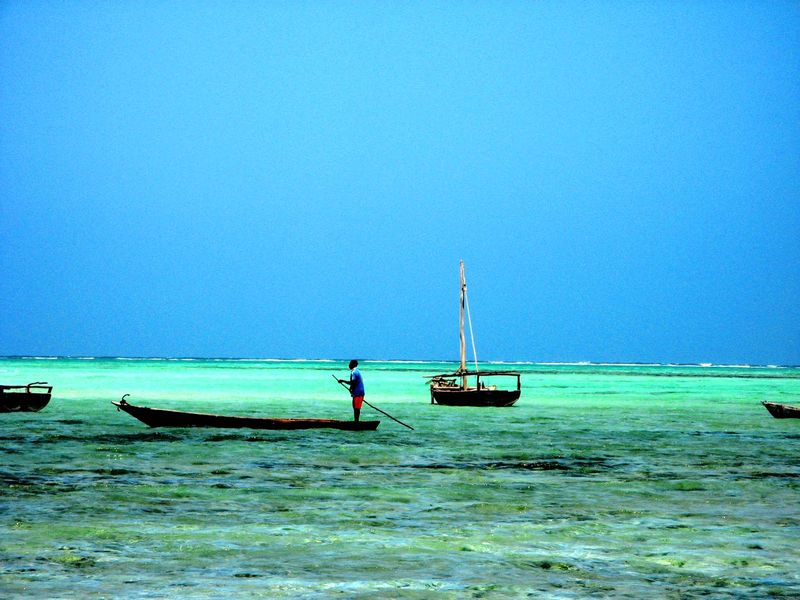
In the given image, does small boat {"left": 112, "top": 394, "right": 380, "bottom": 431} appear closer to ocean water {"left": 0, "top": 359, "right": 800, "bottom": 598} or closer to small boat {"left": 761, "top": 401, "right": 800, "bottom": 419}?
ocean water {"left": 0, "top": 359, "right": 800, "bottom": 598}

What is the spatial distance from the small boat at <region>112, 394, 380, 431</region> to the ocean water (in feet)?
1.23

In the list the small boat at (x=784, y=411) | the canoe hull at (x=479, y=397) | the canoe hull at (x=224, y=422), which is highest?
the canoe hull at (x=479, y=397)

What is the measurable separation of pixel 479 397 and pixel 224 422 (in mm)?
17256

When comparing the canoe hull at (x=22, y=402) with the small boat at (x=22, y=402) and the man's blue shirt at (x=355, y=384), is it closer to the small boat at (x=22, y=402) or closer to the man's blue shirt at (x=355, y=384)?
the small boat at (x=22, y=402)

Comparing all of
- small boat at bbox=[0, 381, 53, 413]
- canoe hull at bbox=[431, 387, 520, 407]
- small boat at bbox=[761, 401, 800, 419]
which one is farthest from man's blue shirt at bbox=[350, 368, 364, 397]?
small boat at bbox=[761, 401, 800, 419]

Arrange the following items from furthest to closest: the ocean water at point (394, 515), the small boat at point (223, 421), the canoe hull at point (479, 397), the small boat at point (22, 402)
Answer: the canoe hull at point (479, 397)
the small boat at point (22, 402)
the small boat at point (223, 421)
the ocean water at point (394, 515)

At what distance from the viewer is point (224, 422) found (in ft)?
91.6

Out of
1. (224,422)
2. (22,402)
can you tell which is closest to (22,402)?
(22,402)

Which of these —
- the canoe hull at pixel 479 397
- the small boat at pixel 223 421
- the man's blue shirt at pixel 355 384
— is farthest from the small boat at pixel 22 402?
the canoe hull at pixel 479 397

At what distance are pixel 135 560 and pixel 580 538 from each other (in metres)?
5.65

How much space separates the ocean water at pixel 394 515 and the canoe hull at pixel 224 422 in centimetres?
37

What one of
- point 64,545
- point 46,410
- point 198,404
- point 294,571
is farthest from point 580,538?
point 198,404

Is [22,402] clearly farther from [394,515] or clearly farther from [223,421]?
[394,515]

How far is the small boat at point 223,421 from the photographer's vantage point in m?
27.2
